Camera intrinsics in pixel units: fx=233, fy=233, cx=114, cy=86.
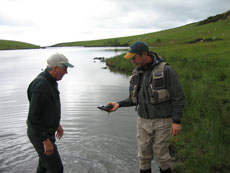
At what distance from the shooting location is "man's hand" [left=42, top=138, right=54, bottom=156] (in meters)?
3.85

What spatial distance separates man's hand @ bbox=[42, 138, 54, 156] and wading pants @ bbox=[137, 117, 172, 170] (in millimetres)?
1649

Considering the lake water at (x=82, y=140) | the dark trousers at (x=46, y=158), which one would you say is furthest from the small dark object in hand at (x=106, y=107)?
the lake water at (x=82, y=140)

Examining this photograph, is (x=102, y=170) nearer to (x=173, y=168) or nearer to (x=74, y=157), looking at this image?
(x=74, y=157)

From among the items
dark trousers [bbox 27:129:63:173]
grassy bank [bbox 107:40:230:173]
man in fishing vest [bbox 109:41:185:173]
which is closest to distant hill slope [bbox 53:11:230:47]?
grassy bank [bbox 107:40:230:173]

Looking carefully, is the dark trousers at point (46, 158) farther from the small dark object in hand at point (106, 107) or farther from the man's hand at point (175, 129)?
the man's hand at point (175, 129)

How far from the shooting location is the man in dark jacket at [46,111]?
3.74 meters

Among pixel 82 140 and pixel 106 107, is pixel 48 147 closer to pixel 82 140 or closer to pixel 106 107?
pixel 106 107

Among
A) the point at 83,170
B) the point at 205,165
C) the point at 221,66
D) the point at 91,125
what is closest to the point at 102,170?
the point at 83,170

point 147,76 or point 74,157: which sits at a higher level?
point 147,76

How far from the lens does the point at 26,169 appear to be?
6152 millimetres

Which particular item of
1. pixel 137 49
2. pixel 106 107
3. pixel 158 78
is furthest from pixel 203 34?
pixel 158 78

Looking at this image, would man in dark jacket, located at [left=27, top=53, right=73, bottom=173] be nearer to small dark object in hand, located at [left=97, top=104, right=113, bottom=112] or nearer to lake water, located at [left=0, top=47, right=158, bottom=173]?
small dark object in hand, located at [left=97, top=104, right=113, bottom=112]

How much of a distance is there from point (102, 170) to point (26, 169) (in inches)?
79.2

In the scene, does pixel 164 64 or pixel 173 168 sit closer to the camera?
pixel 164 64
